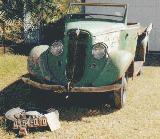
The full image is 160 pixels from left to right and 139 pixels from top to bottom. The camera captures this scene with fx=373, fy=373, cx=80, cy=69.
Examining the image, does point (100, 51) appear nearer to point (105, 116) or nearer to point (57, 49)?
point (57, 49)

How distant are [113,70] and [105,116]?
3.19 ft

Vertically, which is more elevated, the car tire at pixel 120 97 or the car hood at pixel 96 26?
the car hood at pixel 96 26

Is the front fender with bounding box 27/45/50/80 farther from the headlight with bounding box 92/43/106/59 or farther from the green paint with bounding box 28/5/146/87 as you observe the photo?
the headlight with bounding box 92/43/106/59

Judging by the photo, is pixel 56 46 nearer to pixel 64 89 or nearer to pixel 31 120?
pixel 64 89

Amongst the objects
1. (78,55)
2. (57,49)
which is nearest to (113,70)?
(78,55)

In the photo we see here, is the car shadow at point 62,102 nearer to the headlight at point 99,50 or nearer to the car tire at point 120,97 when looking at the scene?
the car tire at point 120,97

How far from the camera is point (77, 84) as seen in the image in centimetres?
790

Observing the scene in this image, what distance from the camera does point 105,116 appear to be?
7773 mm

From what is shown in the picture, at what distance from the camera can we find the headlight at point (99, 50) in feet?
26.1

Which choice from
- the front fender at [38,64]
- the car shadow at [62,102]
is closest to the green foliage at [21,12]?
the car shadow at [62,102]

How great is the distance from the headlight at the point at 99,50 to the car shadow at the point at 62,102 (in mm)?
933

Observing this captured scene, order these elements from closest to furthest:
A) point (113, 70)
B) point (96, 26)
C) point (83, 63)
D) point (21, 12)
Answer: point (113, 70)
point (83, 63)
point (96, 26)
point (21, 12)

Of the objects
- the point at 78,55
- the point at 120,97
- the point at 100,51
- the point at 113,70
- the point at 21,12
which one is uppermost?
the point at 21,12

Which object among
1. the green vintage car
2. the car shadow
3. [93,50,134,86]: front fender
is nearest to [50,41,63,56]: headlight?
the green vintage car
